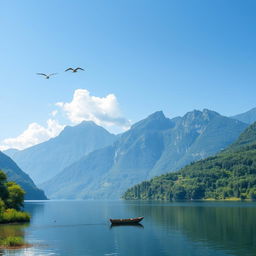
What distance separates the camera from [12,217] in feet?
495

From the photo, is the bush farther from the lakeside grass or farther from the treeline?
the lakeside grass

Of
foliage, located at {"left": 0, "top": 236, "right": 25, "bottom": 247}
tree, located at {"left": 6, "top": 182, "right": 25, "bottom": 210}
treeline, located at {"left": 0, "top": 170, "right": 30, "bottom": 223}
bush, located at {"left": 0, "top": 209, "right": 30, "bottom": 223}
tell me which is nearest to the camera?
foliage, located at {"left": 0, "top": 236, "right": 25, "bottom": 247}

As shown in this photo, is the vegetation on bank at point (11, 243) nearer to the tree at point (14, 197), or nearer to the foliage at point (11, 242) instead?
the foliage at point (11, 242)

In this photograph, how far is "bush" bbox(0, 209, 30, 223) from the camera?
146 m

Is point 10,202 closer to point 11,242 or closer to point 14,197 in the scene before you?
point 14,197

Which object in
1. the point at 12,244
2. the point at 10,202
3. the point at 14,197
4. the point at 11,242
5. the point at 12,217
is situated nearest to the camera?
the point at 12,244

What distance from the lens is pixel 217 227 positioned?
5231 inches

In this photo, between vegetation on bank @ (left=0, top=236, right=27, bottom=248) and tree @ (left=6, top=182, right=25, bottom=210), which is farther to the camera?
tree @ (left=6, top=182, right=25, bottom=210)

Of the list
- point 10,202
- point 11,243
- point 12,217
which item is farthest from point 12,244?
point 10,202

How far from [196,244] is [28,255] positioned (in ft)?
129

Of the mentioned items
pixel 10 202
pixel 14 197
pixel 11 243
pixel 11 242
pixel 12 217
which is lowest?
pixel 11 243

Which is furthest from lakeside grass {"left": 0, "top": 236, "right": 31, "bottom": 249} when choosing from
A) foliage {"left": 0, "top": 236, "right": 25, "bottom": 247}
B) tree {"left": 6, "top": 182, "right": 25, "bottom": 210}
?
tree {"left": 6, "top": 182, "right": 25, "bottom": 210}

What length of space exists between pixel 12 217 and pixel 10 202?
14707mm

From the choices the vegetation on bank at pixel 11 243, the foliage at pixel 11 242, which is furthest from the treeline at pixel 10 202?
the vegetation on bank at pixel 11 243
